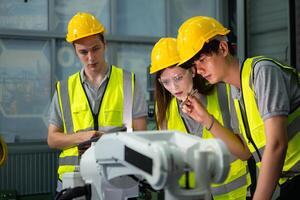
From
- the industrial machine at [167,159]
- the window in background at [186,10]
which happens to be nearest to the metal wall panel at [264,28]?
the window in background at [186,10]

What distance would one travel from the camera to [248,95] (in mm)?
1561

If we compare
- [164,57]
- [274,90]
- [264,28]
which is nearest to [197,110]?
[274,90]

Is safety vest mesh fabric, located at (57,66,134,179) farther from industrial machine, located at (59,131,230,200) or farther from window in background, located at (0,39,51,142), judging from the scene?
window in background, located at (0,39,51,142)

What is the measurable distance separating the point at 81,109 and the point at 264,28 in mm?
2179

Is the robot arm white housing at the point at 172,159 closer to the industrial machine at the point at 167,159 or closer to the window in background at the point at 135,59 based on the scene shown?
the industrial machine at the point at 167,159

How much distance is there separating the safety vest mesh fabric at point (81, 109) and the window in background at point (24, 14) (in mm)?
2491

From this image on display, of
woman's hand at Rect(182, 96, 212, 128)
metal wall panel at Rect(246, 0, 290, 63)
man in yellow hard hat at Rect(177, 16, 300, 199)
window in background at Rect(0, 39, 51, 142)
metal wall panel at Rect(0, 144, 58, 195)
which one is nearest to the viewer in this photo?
man in yellow hard hat at Rect(177, 16, 300, 199)

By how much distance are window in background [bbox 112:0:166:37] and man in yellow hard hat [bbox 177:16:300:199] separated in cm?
334

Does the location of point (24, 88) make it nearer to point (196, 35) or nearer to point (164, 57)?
point (164, 57)

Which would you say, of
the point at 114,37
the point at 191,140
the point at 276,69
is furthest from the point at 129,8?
the point at 191,140

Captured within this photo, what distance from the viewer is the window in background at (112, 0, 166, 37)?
16.2ft

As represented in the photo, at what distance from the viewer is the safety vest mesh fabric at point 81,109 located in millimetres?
2174

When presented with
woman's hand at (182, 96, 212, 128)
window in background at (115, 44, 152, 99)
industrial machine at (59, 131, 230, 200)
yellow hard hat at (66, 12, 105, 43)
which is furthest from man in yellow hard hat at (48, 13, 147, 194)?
window in background at (115, 44, 152, 99)

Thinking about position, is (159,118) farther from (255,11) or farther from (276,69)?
(255,11)
